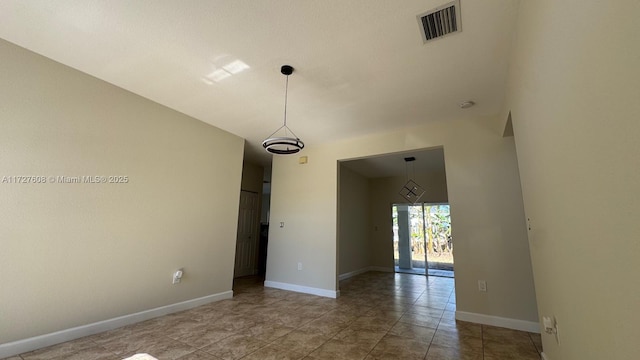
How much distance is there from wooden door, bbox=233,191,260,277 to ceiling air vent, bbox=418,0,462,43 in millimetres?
5196

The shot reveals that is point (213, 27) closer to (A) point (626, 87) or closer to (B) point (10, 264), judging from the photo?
(A) point (626, 87)

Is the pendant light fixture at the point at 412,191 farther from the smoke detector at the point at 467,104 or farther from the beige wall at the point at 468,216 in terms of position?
the smoke detector at the point at 467,104

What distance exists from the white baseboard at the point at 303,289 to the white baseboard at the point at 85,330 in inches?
58.5

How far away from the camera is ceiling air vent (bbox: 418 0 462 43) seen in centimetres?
185

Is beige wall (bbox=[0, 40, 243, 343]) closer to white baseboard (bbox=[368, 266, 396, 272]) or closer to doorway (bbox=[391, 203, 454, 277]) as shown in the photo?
white baseboard (bbox=[368, 266, 396, 272])

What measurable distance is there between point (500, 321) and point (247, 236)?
518 cm

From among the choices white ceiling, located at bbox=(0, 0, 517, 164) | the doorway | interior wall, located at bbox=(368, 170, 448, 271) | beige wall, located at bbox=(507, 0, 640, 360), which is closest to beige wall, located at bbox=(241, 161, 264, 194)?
white ceiling, located at bbox=(0, 0, 517, 164)

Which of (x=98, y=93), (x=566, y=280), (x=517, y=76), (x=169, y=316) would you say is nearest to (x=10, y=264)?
(x=169, y=316)

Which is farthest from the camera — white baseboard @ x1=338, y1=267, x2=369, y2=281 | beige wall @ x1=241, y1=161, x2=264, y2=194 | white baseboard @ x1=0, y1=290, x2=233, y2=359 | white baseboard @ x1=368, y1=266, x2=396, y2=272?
white baseboard @ x1=368, y1=266, x2=396, y2=272

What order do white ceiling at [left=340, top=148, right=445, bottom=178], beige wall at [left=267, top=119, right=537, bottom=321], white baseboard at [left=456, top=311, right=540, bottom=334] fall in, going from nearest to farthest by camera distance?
1. white baseboard at [left=456, top=311, right=540, bottom=334]
2. beige wall at [left=267, top=119, right=537, bottom=321]
3. white ceiling at [left=340, top=148, right=445, bottom=178]

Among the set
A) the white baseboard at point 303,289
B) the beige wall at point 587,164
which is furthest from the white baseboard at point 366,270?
the beige wall at point 587,164

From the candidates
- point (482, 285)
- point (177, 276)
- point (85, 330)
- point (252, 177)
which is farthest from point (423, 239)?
point (85, 330)

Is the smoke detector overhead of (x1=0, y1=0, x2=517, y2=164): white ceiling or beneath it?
beneath

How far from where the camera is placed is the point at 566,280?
1.41m
